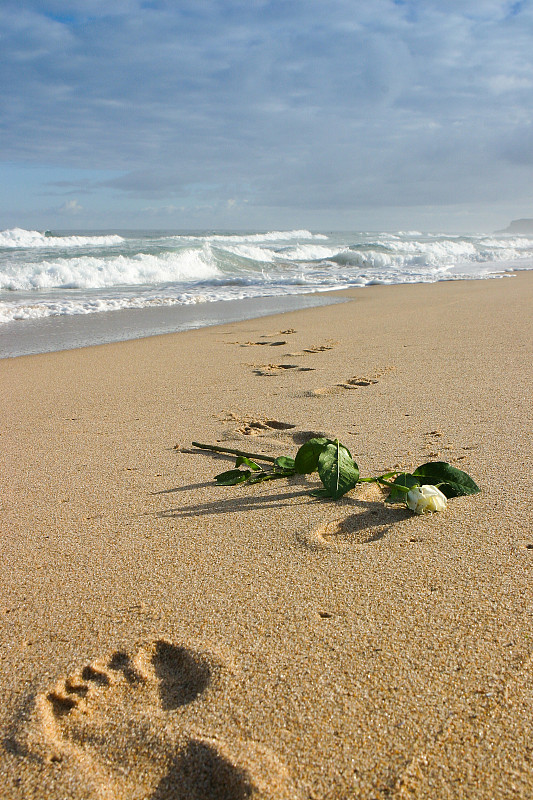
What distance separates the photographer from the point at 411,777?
0.88m

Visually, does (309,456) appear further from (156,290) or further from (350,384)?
(156,290)

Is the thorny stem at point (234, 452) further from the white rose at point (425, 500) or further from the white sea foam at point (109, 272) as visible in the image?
the white sea foam at point (109, 272)

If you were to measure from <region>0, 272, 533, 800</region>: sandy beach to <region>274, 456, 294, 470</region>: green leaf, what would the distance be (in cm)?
6

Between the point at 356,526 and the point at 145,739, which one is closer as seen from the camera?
the point at 145,739

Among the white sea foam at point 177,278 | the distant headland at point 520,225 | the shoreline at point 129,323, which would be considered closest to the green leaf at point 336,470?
the shoreline at point 129,323

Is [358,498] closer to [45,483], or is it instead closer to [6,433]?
[45,483]

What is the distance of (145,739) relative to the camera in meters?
0.98

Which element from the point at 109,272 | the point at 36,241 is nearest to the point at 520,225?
the point at 36,241

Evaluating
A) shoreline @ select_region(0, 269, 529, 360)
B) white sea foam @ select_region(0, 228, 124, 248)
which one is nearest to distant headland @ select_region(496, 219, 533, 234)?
white sea foam @ select_region(0, 228, 124, 248)

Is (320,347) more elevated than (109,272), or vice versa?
(109,272)

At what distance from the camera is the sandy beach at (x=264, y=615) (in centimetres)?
92

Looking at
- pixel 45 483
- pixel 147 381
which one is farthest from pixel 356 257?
pixel 45 483

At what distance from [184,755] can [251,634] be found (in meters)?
0.30

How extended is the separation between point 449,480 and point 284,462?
1.76 feet
